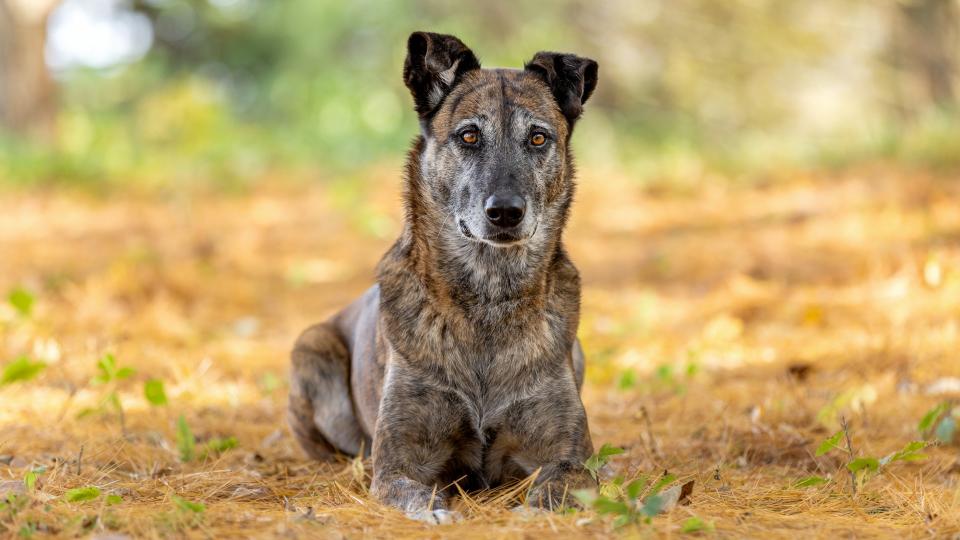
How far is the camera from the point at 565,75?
425cm

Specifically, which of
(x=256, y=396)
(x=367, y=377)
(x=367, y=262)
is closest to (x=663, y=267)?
(x=367, y=262)

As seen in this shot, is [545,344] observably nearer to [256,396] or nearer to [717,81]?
[256,396]

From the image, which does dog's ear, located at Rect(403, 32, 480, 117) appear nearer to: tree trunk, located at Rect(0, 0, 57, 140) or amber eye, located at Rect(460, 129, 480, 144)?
amber eye, located at Rect(460, 129, 480, 144)

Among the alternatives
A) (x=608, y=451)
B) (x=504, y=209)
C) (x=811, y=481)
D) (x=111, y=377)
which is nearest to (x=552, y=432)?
(x=608, y=451)

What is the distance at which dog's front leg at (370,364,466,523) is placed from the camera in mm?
3646

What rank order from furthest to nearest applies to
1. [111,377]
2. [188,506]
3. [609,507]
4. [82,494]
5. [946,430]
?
[111,377], [946,430], [82,494], [188,506], [609,507]

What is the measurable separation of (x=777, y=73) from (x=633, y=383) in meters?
12.9

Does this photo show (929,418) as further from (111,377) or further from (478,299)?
(111,377)

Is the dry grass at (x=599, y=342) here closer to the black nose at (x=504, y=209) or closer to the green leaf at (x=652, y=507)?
the green leaf at (x=652, y=507)

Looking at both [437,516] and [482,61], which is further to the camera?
[482,61]

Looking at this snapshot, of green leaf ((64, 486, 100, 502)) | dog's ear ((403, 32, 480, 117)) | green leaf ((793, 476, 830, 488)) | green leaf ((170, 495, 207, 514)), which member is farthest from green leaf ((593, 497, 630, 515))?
dog's ear ((403, 32, 480, 117))

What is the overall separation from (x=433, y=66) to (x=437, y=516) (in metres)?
1.95

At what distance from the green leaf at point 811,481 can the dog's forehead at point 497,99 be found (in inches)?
68.1

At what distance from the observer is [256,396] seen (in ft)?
18.6
